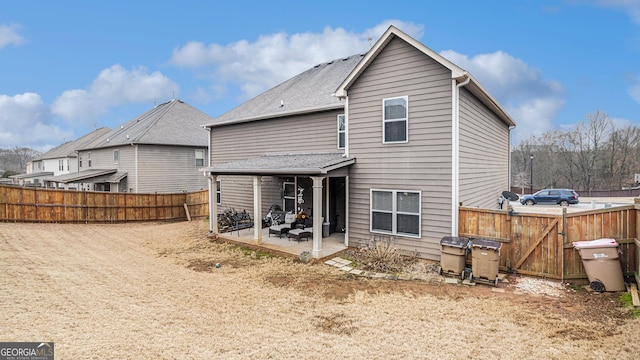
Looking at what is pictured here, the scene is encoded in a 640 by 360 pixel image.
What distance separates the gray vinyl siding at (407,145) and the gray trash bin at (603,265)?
9.53 ft

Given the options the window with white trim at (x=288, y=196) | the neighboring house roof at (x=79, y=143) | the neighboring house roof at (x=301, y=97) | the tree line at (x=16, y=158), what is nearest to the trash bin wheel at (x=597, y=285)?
the neighboring house roof at (x=301, y=97)

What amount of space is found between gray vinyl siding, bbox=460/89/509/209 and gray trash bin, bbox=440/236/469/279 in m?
1.72

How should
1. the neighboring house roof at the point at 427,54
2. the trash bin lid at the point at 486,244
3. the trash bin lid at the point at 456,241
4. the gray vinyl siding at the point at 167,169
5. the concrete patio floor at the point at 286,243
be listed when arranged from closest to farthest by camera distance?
the trash bin lid at the point at 486,244 < the trash bin lid at the point at 456,241 < the neighboring house roof at the point at 427,54 < the concrete patio floor at the point at 286,243 < the gray vinyl siding at the point at 167,169

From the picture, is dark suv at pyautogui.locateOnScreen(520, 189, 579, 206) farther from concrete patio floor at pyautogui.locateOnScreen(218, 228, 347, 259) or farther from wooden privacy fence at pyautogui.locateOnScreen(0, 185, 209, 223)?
wooden privacy fence at pyautogui.locateOnScreen(0, 185, 209, 223)

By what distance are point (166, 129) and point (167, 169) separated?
3.18m

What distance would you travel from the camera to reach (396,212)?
9055mm

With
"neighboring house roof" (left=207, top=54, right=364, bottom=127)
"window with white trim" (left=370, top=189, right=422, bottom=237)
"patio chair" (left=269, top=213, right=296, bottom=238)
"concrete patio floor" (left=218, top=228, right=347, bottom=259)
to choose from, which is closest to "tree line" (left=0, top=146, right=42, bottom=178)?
"neighboring house roof" (left=207, top=54, right=364, bottom=127)

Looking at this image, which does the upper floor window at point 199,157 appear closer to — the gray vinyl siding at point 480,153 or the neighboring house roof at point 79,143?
the neighboring house roof at point 79,143

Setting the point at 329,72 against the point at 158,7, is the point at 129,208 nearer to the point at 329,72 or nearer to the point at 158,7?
the point at 158,7

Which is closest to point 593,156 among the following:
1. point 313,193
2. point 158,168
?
point 313,193

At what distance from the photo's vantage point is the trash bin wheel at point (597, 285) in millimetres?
6195

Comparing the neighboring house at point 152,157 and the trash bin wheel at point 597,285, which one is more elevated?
the neighboring house at point 152,157

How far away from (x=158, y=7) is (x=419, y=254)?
1823 centimetres

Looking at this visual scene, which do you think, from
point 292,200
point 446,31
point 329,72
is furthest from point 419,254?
point 446,31
